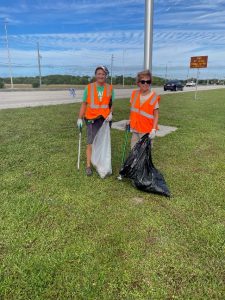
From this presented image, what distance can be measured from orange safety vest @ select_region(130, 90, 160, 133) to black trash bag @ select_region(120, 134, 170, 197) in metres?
0.17

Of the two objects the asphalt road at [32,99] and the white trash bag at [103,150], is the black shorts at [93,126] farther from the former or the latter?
the asphalt road at [32,99]

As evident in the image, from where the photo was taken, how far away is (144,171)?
4.00m

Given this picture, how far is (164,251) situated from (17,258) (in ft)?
4.59

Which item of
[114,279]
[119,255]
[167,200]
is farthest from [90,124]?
[114,279]

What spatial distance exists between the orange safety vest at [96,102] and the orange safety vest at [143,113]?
1.37 feet

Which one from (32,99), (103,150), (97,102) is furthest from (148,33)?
(32,99)

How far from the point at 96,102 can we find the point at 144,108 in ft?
2.48

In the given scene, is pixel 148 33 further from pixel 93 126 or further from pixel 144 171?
pixel 144 171

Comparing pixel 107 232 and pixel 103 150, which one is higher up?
pixel 103 150

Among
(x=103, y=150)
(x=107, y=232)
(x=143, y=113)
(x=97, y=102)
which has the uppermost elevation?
(x=97, y=102)

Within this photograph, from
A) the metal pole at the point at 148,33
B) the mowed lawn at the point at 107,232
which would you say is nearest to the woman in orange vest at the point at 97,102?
the mowed lawn at the point at 107,232

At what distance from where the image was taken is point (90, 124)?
4422 mm

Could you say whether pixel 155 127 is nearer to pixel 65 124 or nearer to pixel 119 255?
pixel 119 255

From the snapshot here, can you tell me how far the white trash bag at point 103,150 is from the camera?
4.41 m
